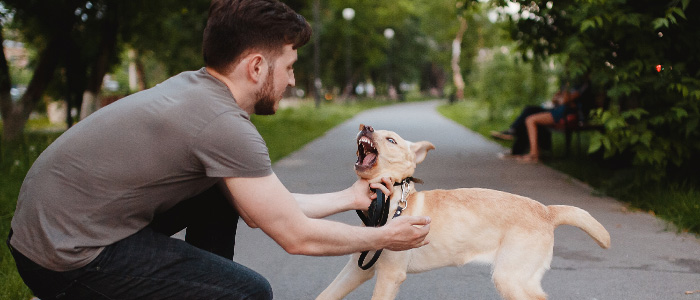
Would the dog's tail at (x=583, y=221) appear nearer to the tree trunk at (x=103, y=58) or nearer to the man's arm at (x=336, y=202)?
the man's arm at (x=336, y=202)

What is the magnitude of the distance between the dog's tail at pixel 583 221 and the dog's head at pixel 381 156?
2.64ft

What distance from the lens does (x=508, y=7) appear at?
9.06 metres

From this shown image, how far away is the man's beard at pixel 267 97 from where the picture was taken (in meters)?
2.64

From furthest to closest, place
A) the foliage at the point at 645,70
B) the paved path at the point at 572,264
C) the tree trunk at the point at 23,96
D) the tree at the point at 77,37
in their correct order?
the tree at the point at 77,37 → the tree trunk at the point at 23,96 → the foliage at the point at 645,70 → the paved path at the point at 572,264

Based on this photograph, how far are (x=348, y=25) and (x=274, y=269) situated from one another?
1637 inches

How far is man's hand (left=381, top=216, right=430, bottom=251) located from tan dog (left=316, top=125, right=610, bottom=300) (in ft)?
Result: 1.64

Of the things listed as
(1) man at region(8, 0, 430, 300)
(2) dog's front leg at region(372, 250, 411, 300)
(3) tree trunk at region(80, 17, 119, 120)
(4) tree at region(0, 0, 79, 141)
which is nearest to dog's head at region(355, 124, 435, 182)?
(2) dog's front leg at region(372, 250, 411, 300)

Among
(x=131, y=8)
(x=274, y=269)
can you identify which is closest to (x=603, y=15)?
(x=274, y=269)

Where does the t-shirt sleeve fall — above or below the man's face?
below

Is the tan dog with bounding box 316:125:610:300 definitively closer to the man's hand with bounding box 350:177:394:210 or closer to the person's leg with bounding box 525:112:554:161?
the man's hand with bounding box 350:177:394:210

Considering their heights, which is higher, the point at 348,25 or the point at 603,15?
the point at 603,15

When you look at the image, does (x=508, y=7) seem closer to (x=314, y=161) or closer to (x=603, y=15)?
(x=603, y=15)

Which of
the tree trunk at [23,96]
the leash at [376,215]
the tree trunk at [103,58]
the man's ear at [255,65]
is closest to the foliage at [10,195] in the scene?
the leash at [376,215]

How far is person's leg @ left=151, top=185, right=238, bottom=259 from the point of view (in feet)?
10.4
